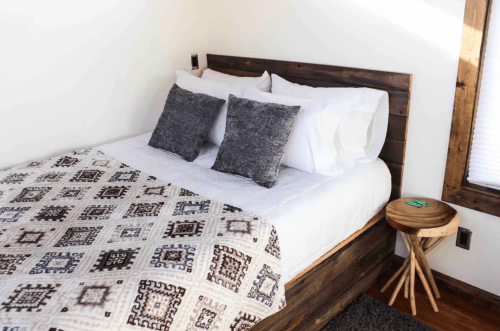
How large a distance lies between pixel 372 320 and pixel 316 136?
0.97 m

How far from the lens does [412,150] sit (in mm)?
2219

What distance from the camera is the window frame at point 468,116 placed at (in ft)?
6.02

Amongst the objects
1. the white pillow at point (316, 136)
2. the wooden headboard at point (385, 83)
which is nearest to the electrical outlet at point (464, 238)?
the wooden headboard at point (385, 83)

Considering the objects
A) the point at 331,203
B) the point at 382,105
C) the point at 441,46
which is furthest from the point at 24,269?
the point at 441,46

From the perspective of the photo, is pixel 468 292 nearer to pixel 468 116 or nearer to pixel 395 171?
pixel 395 171

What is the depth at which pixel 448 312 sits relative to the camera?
2109 millimetres

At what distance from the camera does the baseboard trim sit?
2088 mm

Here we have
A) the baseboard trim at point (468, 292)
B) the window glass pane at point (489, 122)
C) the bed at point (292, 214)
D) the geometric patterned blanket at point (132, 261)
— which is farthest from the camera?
the baseboard trim at point (468, 292)

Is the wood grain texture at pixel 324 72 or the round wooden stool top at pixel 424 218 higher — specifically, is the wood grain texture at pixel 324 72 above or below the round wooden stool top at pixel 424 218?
above

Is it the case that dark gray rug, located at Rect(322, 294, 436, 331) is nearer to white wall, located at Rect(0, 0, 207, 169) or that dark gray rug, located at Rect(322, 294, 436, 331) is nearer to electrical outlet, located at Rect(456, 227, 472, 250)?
electrical outlet, located at Rect(456, 227, 472, 250)

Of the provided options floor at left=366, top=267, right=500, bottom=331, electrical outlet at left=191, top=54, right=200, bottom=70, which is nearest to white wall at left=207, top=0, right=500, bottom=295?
floor at left=366, top=267, right=500, bottom=331

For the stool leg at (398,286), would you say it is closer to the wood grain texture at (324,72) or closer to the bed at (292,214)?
the bed at (292,214)

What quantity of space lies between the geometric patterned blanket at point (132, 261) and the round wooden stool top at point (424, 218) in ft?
2.23

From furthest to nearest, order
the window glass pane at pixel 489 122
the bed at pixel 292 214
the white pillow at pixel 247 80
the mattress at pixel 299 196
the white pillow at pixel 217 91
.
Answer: the white pillow at pixel 247 80, the white pillow at pixel 217 91, the window glass pane at pixel 489 122, the mattress at pixel 299 196, the bed at pixel 292 214
